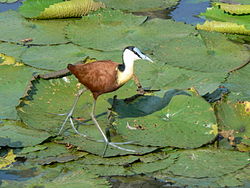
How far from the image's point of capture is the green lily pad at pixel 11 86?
5230 mm

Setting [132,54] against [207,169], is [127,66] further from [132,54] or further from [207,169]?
[207,169]

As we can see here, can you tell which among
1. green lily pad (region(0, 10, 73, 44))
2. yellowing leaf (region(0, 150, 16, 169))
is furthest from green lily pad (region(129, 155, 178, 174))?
green lily pad (region(0, 10, 73, 44))

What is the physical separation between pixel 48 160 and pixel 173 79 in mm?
1722

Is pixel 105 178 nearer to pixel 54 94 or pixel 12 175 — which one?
pixel 12 175

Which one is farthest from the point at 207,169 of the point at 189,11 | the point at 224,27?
the point at 189,11

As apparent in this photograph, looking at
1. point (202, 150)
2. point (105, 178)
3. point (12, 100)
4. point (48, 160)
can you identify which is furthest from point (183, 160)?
point (12, 100)

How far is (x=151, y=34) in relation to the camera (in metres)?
6.71

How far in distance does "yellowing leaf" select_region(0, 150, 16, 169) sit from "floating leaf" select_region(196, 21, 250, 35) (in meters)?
3.22

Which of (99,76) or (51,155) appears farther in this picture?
(99,76)

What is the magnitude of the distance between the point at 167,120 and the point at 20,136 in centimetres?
133

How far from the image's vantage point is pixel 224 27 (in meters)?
6.73

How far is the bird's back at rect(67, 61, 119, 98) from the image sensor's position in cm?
482

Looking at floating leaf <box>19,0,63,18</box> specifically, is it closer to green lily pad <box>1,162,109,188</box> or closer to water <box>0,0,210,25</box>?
water <box>0,0,210,25</box>

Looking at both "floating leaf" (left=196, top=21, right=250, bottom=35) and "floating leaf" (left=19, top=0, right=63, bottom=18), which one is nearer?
"floating leaf" (left=196, top=21, right=250, bottom=35)
